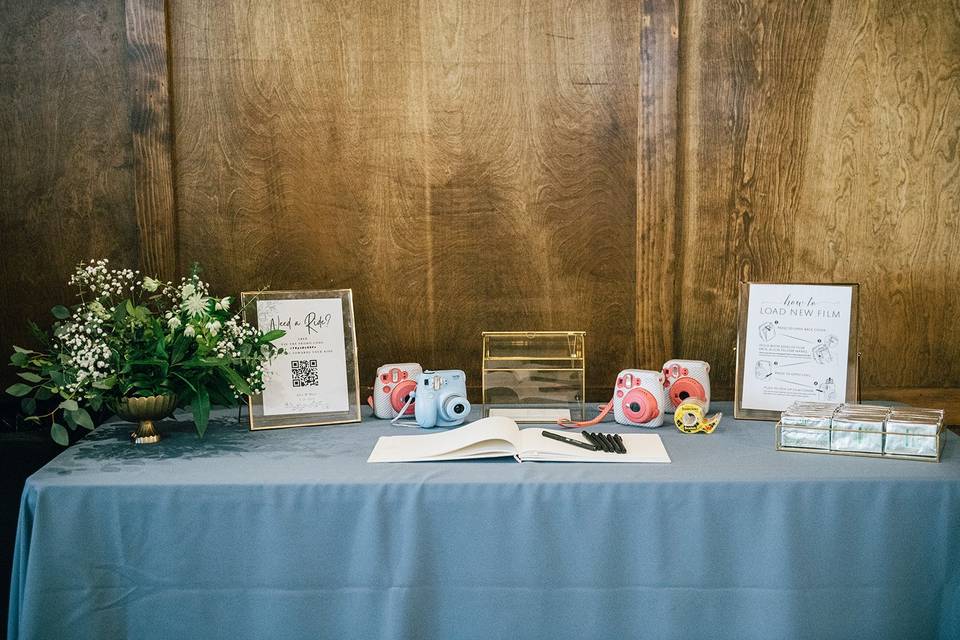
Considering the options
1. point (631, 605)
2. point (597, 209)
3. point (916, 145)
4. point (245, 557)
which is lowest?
point (631, 605)

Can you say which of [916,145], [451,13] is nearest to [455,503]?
[451,13]

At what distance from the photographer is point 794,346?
1876 mm

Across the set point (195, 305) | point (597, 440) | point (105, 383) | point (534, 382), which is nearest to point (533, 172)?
point (534, 382)

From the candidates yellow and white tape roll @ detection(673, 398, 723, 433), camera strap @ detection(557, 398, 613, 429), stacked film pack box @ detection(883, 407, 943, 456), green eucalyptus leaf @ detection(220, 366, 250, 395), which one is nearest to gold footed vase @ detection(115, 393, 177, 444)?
green eucalyptus leaf @ detection(220, 366, 250, 395)

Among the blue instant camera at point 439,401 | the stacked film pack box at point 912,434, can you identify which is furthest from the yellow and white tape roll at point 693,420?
the blue instant camera at point 439,401

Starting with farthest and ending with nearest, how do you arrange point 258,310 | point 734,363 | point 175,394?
point 734,363
point 258,310
point 175,394

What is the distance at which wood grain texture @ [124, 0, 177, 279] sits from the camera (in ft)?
6.40

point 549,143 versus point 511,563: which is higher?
point 549,143

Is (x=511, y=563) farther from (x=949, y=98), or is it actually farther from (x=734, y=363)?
(x=949, y=98)

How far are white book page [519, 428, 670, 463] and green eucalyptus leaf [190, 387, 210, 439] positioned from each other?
0.66 m

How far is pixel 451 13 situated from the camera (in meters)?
2.00

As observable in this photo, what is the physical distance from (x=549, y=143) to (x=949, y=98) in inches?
40.1

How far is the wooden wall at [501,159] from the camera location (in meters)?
1.99

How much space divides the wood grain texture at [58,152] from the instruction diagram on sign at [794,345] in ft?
5.05
